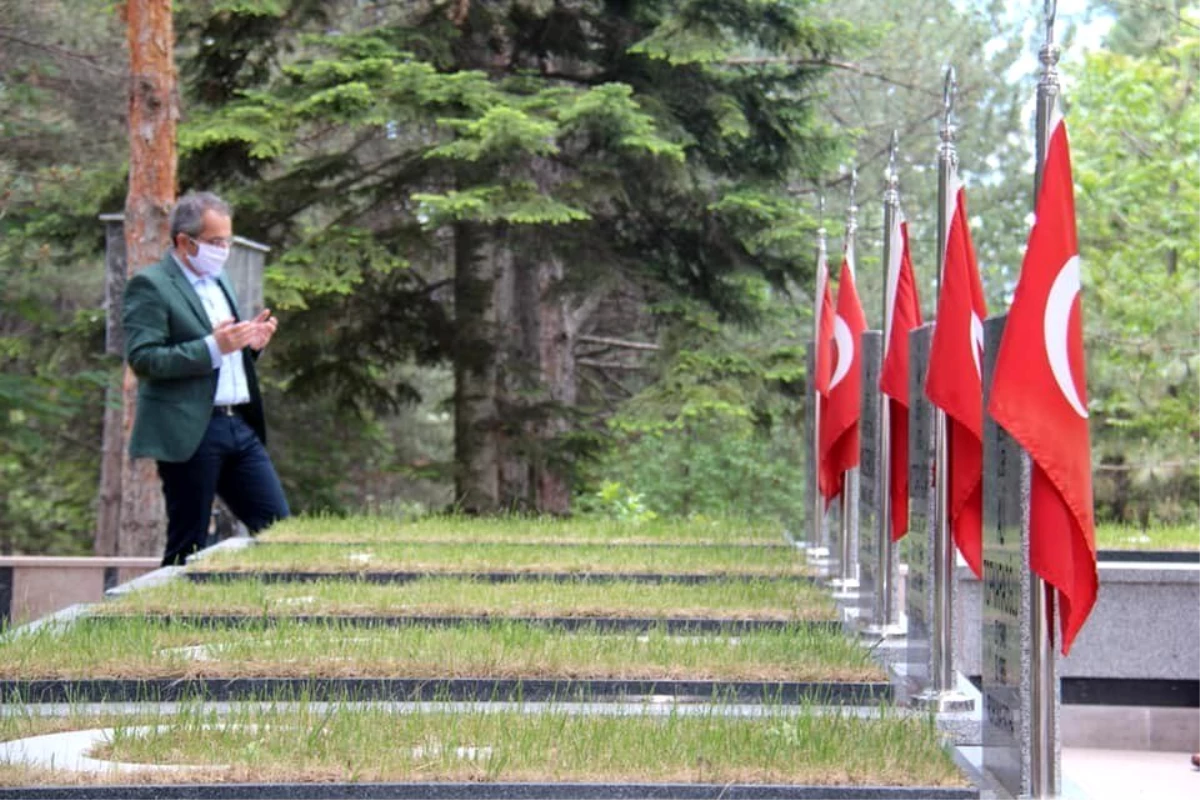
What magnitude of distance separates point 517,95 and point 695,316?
283 cm

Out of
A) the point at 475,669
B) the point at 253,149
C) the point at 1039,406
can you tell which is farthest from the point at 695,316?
the point at 1039,406

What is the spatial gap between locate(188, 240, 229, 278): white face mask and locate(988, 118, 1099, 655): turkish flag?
5.85 m

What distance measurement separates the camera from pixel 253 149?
16.9m

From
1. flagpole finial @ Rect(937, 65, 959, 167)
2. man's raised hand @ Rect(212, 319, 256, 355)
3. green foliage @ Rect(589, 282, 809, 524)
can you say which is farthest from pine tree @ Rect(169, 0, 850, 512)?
flagpole finial @ Rect(937, 65, 959, 167)

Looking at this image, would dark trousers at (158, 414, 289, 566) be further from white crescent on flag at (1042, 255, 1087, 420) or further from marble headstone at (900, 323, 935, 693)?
white crescent on flag at (1042, 255, 1087, 420)

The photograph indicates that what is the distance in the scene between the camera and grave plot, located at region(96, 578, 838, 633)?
809 cm

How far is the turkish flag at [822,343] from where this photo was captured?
10594 millimetres

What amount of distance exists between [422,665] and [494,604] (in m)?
1.77

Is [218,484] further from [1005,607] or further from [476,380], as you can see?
[476,380]

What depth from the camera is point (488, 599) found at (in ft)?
28.4

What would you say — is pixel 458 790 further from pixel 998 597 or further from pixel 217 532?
pixel 217 532

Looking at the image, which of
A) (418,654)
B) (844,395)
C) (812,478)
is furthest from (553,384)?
(418,654)

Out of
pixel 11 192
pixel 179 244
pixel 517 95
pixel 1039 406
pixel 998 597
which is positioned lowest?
pixel 998 597

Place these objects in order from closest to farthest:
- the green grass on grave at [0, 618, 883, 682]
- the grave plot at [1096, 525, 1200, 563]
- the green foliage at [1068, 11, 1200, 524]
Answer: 1. the green grass on grave at [0, 618, 883, 682]
2. the grave plot at [1096, 525, 1200, 563]
3. the green foliage at [1068, 11, 1200, 524]
